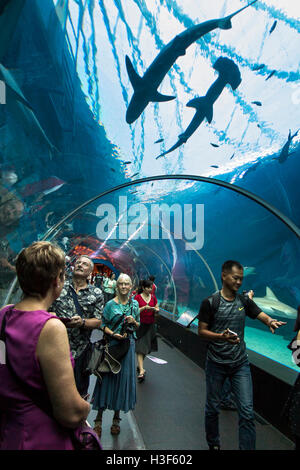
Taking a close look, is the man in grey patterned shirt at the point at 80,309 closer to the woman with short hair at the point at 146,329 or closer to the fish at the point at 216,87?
the woman with short hair at the point at 146,329

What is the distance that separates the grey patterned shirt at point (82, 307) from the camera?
295 cm

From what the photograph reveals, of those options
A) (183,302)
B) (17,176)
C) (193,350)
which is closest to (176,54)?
(17,176)

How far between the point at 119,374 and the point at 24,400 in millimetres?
2774

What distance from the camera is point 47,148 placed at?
428 inches

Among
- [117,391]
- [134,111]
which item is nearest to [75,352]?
[117,391]

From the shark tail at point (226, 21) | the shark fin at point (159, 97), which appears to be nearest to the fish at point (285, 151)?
the shark tail at point (226, 21)

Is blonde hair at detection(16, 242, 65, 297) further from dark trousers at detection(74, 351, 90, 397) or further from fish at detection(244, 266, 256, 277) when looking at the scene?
fish at detection(244, 266, 256, 277)

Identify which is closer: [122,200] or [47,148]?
[47,148]

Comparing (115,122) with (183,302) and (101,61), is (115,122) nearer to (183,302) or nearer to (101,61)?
(101,61)

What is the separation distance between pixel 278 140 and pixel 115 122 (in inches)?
639

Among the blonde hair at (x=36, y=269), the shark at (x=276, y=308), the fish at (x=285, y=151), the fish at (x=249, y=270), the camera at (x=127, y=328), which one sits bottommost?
the shark at (x=276, y=308)

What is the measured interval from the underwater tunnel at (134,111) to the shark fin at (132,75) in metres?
0.08

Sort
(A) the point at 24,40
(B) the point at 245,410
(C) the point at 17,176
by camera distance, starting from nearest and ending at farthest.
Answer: (B) the point at 245,410 → (A) the point at 24,40 → (C) the point at 17,176
